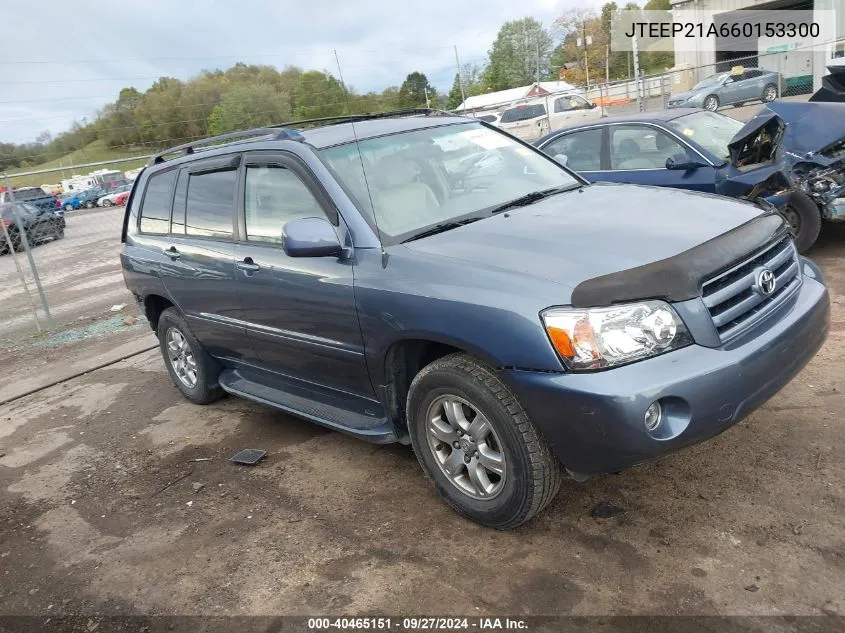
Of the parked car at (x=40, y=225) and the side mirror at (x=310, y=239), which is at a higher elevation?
the side mirror at (x=310, y=239)

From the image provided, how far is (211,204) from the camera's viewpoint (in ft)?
15.1

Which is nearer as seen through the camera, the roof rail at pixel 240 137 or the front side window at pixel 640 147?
the roof rail at pixel 240 137

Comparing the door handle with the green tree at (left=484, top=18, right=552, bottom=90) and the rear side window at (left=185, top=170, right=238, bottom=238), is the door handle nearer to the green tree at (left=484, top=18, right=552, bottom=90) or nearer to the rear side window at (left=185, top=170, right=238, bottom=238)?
the rear side window at (left=185, top=170, right=238, bottom=238)

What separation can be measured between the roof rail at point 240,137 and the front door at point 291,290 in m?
0.15

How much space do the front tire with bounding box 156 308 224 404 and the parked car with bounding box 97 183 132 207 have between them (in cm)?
4112

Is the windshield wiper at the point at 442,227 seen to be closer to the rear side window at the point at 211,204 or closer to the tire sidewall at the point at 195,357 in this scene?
the rear side window at the point at 211,204

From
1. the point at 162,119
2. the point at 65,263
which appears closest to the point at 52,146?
the point at 162,119

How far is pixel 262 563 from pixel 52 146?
59.4 meters

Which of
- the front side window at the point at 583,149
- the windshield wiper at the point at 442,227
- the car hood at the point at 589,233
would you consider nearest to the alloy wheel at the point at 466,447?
the car hood at the point at 589,233

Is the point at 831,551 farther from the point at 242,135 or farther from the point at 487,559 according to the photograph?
the point at 242,135

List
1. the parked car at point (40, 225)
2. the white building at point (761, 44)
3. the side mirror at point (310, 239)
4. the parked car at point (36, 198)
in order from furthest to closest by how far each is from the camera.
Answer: the white building at point (761, 44) → the parked car at point (36, 198) → the parked car at point (40, 225) → the side mirror at point (310, 239)

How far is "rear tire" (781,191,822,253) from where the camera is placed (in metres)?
6.49

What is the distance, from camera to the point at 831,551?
269 cm

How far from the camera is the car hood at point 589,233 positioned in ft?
9.33
